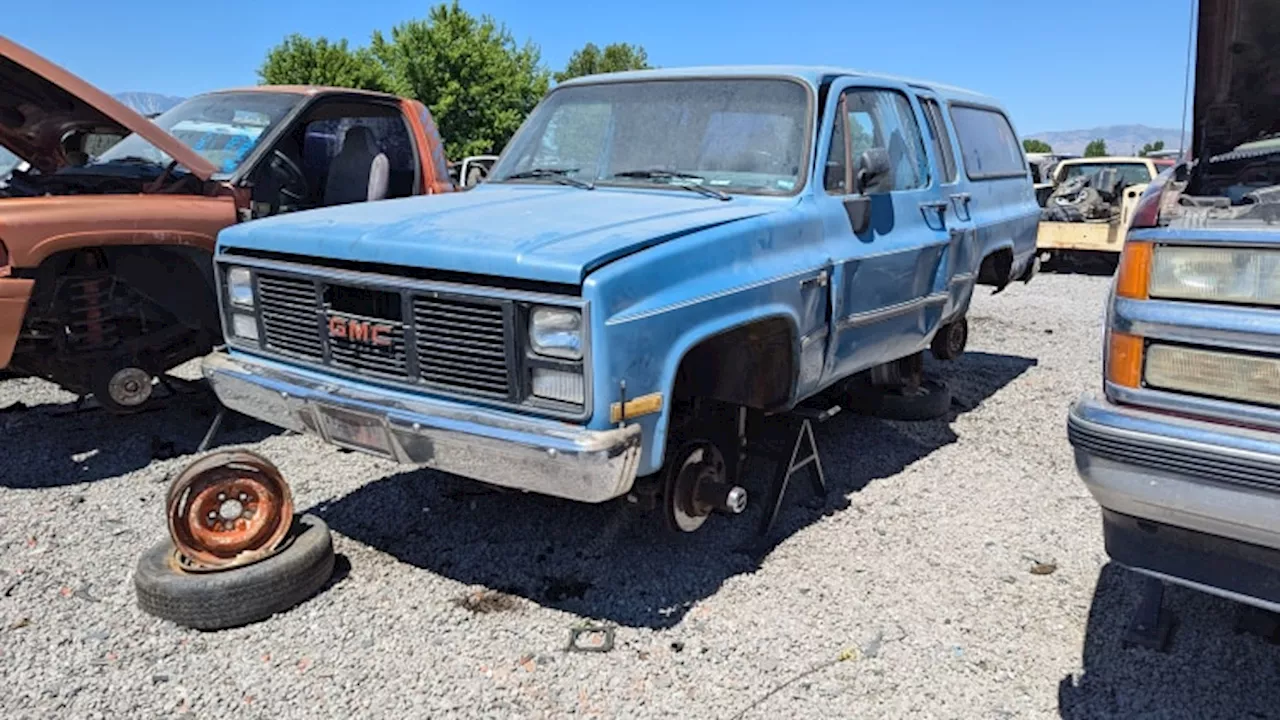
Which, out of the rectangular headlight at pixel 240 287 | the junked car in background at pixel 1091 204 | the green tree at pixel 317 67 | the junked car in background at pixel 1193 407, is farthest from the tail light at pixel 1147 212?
the green tree at pixel 317 67

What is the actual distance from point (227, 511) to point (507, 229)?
1546 millimetres

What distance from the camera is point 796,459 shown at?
170 inches

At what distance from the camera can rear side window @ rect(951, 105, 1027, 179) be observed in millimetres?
5785

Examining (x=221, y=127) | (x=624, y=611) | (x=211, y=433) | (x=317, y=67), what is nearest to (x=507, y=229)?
(x=624, y=611)

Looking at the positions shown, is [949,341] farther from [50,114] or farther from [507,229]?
[50,114]

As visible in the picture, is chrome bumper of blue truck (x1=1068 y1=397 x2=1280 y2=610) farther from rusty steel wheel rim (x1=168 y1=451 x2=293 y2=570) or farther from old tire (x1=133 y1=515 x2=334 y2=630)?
rusty steel wheel rim (x1=168 y1=451 x2=293 y2=570)

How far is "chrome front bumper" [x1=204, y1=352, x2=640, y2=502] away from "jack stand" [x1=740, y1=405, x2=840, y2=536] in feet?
4.15

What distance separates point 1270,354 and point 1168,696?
119 centimetres

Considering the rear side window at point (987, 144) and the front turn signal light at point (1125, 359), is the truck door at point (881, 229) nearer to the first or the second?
the rear side window at point (987, 144)

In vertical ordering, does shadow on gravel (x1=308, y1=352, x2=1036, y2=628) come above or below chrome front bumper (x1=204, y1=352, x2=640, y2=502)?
below

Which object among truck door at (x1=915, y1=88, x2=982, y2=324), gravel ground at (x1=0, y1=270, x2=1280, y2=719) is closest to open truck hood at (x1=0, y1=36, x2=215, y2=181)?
gravel ground at (x1=0, y1=270, x2=1280, y2=719)

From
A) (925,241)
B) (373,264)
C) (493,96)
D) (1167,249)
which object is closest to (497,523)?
(373,264)

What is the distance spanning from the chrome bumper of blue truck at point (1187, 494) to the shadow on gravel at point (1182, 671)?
0.58 metres

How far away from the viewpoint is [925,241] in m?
4.75
